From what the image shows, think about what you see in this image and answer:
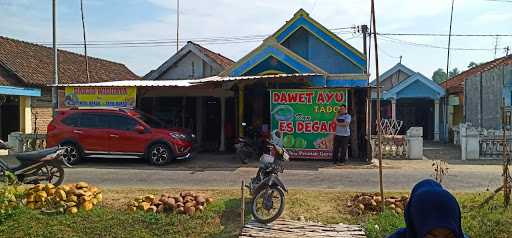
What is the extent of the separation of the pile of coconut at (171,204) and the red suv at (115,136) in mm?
5424

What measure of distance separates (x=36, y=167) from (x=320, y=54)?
545 inches

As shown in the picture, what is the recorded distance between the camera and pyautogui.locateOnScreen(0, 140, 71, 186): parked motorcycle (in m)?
8.98

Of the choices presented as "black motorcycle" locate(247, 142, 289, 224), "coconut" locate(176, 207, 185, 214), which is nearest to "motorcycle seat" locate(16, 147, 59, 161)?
"coconut" locate(176, 207, 185, 214)

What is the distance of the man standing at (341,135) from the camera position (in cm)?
1331

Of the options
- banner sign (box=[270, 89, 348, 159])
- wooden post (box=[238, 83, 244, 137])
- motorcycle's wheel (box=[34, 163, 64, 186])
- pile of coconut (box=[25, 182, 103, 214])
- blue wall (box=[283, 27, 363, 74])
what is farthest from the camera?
blue wall (box=[283, 27, 363, 74])

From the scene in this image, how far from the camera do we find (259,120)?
16000 millimetres

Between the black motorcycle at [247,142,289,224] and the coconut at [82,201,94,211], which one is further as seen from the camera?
the coconut at [82,201,94,211]

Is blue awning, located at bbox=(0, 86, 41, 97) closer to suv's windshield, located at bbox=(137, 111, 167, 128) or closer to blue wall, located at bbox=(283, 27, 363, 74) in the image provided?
suv's windshield, located at bbox=(137, 111, 167, 128)

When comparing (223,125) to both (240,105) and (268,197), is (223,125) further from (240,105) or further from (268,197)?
(268,197)

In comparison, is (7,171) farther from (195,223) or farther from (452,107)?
(452,107)

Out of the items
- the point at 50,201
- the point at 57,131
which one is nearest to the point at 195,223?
the point at 50,201

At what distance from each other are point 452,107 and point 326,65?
9443 mm

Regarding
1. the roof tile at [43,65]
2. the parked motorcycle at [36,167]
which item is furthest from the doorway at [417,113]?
the parked motorcycle at [36,167]

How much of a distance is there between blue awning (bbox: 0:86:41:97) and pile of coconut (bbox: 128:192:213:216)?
51.1 feet
